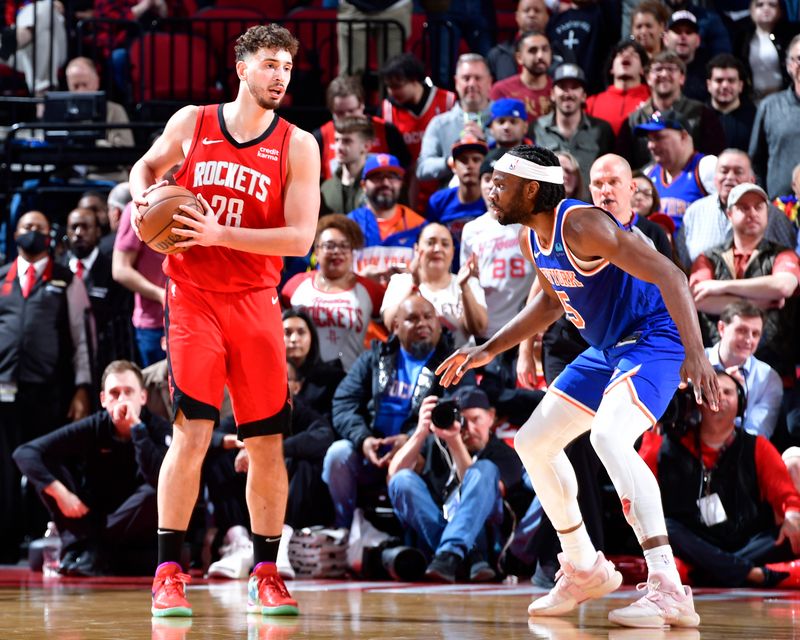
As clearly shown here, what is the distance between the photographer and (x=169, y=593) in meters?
5.03

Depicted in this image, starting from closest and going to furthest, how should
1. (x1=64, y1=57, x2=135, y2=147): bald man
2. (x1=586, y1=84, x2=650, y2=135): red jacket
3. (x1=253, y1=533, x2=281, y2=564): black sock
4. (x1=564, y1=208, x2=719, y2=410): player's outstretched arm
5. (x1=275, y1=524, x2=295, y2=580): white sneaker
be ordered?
(x1=564, y1=208, x2=719, y2=410): player's outstretched arm → (x1=253, y1=533, x2=281, y2=564): black sock → (x1=275, y1=524, x2=295, y2=580): white sneaker → (x1=586, y1=84, x2=650, y2=135): red jacket → (x1=64, y1=57, x2=135, y2=147): bald man

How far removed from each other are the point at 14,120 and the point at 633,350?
8.38 m

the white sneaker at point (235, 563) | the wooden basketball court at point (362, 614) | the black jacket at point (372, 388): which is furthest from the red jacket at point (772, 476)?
the white sneaker at point (235, 563)

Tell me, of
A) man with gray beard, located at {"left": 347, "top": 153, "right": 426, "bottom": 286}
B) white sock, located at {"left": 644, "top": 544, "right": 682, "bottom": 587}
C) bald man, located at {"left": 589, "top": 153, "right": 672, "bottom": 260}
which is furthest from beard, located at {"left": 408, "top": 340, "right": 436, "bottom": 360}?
white sock, located at {"left": 644, "top": 544, "right": 682, "bottom": 587}

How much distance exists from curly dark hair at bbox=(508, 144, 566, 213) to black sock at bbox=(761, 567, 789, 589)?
288 centimetres

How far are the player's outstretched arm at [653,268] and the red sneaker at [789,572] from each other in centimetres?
275

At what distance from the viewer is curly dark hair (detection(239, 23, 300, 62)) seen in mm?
5242

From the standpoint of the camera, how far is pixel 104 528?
792 cm

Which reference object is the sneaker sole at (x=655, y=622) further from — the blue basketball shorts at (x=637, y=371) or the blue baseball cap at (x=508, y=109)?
the blue baseball cap at (x=508, y=109)

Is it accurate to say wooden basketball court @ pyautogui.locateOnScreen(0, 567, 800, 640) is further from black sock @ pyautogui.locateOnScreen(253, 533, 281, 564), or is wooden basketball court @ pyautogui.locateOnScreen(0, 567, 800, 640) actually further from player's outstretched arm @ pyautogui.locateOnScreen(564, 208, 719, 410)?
player's outstretched arm @ pyautogui.locateOnScreen(564, 208, 719, 410)

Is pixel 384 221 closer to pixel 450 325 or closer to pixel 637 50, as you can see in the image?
pixel 450 325

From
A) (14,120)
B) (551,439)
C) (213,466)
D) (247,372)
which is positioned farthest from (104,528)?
(14,120)

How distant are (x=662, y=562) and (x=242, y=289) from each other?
194 cm

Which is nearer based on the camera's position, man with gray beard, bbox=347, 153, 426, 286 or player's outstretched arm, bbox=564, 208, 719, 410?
player's outstretched arm, bbox=564, 208, 719, 410
